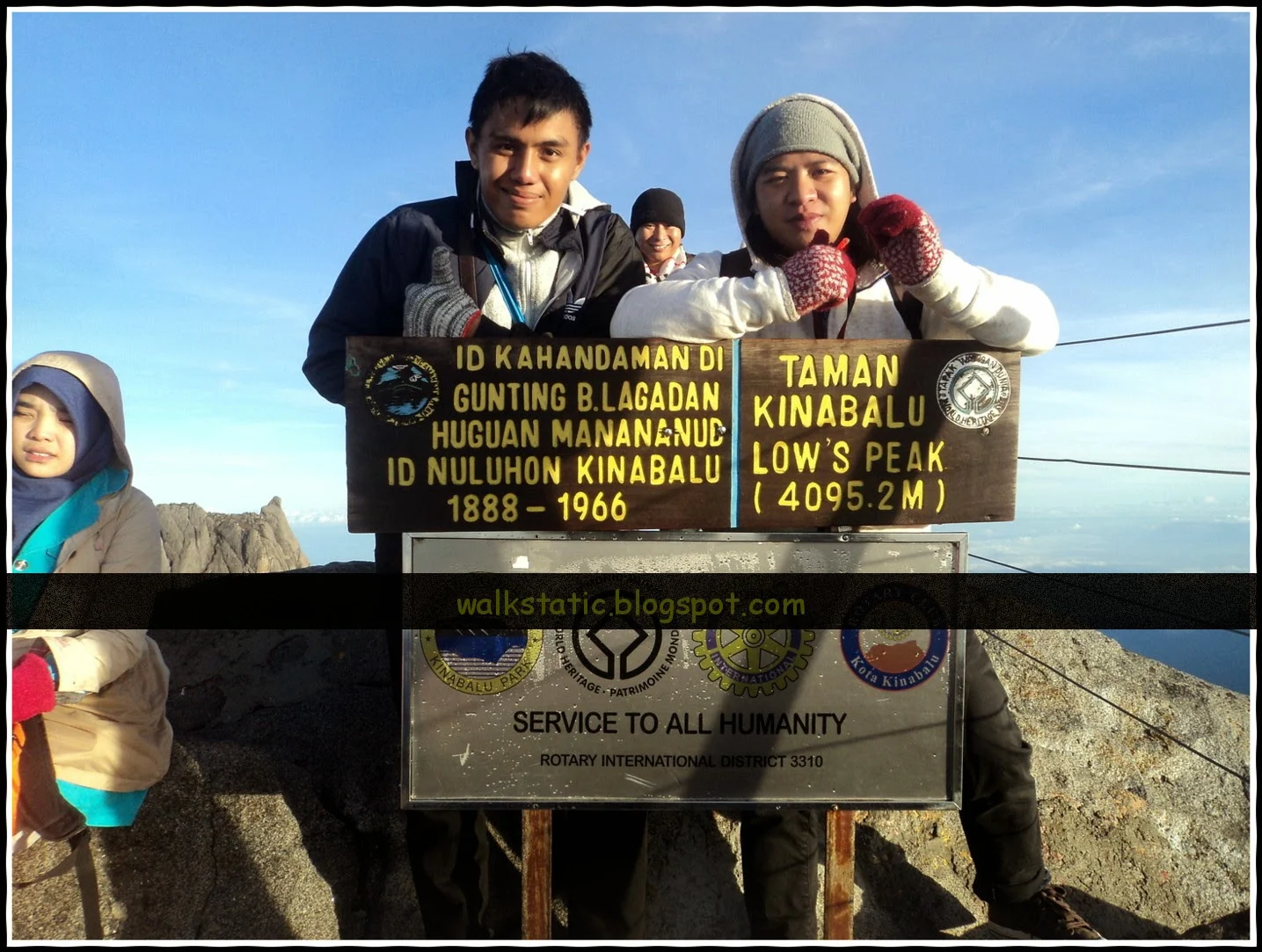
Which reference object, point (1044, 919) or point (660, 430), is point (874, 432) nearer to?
point (660, 430)

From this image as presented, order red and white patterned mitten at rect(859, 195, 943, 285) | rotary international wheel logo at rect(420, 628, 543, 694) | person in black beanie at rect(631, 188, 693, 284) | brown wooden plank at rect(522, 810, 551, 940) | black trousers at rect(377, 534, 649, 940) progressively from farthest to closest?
person in black beanie at rect(631, 188, 693, 284)
black trousers at rect(377, 534, 649, 940)
brown wooden plank at rect(522, 810, 551, 940)
rotary international wheel logo at rect(420, 628, 543, 694)
red and white patterned mitten at rect(859, 195, 943, 285)

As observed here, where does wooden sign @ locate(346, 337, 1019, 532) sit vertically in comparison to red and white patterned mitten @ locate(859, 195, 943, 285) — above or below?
below

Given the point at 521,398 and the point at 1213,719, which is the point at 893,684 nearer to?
the point at 521,398

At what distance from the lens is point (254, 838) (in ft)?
12.3

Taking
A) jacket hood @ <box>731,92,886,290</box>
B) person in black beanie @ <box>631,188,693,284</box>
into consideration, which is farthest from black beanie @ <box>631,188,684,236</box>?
jacket hood @ <box>731,92,886,290</box>

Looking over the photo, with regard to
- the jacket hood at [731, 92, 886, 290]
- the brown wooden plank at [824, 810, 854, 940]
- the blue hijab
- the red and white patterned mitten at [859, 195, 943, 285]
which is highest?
the jacket hood at [731, 92, 886, 290]

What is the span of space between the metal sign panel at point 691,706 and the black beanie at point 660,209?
2523 millimetres

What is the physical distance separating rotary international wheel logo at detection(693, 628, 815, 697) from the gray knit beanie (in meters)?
1.88

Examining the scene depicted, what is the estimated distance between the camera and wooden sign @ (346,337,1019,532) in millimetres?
3008

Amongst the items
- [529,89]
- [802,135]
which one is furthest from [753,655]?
[529,89]

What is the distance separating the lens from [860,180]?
3367mm

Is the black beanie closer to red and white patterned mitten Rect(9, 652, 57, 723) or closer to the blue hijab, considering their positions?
the blue hijab

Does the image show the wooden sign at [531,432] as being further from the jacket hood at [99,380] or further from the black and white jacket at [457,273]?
the jacket hood at [99,380]

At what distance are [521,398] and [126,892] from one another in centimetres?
286
